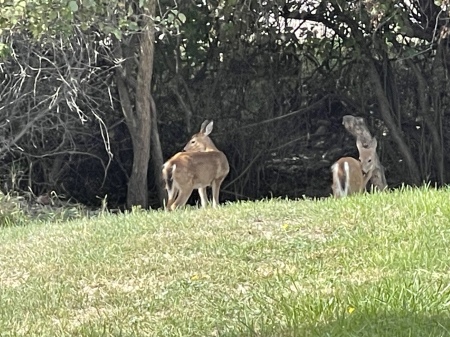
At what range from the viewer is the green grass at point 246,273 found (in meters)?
5.20

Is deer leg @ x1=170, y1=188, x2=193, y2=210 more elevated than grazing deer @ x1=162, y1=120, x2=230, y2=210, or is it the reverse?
grazing deer @ x1=162, y1=120, x2=230, y2=210

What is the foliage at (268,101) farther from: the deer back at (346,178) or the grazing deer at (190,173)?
the deer back at (346,178)

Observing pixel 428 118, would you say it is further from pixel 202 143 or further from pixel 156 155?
pixel 156 155

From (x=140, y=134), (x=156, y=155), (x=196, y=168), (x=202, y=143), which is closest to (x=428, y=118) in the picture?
(x=202, y=143)

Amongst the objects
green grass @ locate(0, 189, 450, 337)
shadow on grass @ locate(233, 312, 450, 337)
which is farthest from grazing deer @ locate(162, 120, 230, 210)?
shadow on grass @ locate(233, 312, 450, 337)

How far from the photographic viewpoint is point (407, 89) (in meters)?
16.6

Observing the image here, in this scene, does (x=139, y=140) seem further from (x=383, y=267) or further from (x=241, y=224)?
(x=383, y=267)

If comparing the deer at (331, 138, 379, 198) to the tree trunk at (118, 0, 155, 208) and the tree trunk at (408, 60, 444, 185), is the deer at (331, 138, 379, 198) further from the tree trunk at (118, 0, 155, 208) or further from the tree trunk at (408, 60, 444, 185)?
the tree trunk at (408, 60, 444, 185)

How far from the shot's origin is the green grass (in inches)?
205

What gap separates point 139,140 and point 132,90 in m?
0.90

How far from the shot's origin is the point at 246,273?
257 inches

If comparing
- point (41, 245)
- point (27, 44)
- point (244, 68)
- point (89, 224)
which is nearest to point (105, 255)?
point (41, 245)

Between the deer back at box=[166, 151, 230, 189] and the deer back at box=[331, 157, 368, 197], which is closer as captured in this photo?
the deer back at box=[331, 157, 368, 197]

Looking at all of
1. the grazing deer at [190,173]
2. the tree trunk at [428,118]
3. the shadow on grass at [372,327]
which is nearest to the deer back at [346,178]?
the grazing deer at [190,173]
